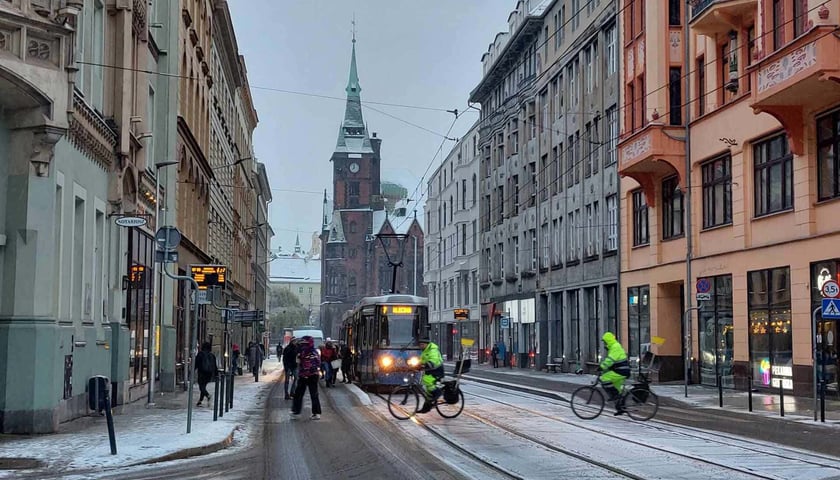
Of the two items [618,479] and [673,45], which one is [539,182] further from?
[618,479]

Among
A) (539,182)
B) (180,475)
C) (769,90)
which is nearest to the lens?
(180,475)

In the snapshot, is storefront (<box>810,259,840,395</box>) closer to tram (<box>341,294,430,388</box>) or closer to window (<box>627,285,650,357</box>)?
tram (<box>341,294,430,388</box>)

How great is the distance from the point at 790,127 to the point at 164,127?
56.9 ft

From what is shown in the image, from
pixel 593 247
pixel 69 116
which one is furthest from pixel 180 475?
pixel 593 247

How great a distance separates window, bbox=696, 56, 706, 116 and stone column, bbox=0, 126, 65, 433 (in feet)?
75.7

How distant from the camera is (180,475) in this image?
42.7 feet

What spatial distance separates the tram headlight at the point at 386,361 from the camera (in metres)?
33.4

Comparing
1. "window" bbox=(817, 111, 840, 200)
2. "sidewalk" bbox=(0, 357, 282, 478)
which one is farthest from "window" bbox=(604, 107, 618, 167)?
"sidewalk" bbox=(0, 357, 282, 478)

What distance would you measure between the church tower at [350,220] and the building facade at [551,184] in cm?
9033

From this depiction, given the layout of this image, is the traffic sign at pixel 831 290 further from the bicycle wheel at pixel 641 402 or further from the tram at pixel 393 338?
the tram at pixel 393 338

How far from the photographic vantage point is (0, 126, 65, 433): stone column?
55.4ft

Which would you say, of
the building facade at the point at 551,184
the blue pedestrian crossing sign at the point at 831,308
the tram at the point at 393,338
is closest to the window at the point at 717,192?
the building facade at the point at 551,184

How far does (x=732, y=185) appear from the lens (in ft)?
107

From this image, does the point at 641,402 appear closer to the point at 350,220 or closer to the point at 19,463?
the point at 19,463
